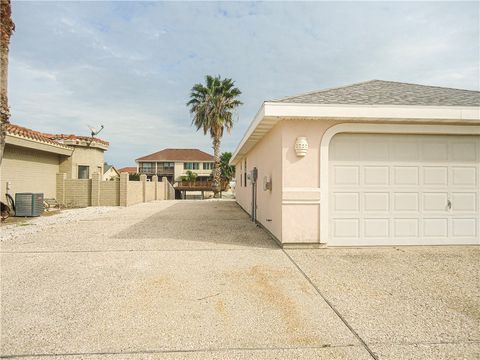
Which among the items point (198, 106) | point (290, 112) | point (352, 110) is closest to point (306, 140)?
point (290, 112)

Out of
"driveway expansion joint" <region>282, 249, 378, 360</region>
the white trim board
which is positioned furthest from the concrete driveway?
the white trim board

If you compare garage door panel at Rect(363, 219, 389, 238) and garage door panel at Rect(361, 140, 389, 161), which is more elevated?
garage door panel at Rect(361, 140, 389, 161)

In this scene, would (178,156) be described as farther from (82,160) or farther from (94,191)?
(94,191)

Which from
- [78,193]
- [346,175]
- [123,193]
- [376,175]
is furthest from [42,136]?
[376,175]

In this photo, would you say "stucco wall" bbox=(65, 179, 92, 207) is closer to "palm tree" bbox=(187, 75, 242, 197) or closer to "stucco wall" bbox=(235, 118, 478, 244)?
"palm tree" bbox=(187, 75, 242, 197)

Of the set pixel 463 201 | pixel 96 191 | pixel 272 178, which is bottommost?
pixel 96 191

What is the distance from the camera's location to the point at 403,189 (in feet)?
22.0

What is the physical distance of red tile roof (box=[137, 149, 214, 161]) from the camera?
51.5 metres

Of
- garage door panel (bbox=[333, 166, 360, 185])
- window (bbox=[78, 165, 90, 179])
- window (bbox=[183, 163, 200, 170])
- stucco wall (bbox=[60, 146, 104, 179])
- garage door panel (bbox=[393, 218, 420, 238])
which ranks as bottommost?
garage door panel (bbox=[393, 218, 420, 238])

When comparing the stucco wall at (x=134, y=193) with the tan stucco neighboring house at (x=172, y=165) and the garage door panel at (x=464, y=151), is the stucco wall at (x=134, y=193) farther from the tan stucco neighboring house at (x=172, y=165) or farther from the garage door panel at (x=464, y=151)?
the tan stucco neighboring house at (x=172, y=165)

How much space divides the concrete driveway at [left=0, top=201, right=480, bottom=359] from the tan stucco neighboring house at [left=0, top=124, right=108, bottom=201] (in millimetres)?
8527

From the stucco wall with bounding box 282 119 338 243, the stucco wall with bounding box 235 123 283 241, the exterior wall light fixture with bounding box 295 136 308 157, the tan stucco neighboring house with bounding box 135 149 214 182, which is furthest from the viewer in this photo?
the tan stucco neighboring house with bounding box 135 149 214 182

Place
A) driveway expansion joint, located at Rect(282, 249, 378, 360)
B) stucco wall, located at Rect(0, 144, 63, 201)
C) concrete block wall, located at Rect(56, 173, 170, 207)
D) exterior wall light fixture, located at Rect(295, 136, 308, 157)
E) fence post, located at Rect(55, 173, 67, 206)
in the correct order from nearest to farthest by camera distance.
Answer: driveway expansion joint, located at Rect(282, 249, 378, 360), exterior wall light fixture, located at Rect(295, 136, 308, 157), stucco wall, located at Rect(0, 144, 63, 201), fence post, located at Rect(55, 173, 67, 206), concrete block wall, located at Rect(56, 173, 170, 207)

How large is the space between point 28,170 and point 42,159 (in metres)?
1.36
